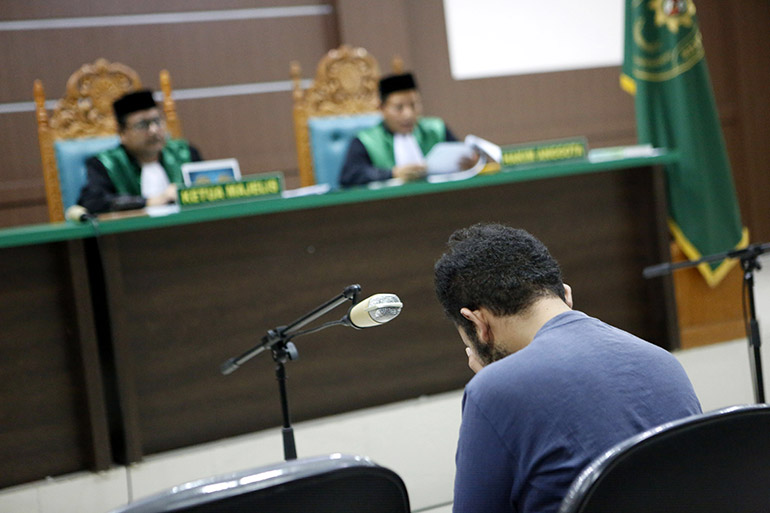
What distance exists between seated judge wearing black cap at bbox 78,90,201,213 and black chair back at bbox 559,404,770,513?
3112 millimetres

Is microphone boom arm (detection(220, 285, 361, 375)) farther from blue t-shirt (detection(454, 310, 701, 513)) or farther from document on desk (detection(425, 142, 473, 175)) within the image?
document on desk (detection(425, 142, 473, 175))

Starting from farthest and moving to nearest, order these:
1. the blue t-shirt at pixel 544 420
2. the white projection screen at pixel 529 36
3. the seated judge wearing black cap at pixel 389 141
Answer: the white projection screen at pixel 529 36, the seated judge wearing black cap at pixel 389 141, the blue t-shirt at pixel 544 420

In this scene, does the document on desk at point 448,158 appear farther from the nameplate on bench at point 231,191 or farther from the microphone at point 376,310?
the microphone at point 376,310

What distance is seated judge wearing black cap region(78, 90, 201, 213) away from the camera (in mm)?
3928

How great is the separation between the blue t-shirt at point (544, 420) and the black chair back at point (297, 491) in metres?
0.26

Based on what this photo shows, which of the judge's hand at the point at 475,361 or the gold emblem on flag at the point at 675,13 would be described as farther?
the gold emblem on flag at the point at 675,13

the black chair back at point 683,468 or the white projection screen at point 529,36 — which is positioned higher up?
the white projection screen at point 529,36

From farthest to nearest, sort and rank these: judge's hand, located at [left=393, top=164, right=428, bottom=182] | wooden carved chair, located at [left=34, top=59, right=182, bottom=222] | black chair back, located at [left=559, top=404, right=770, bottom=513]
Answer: wooden carved chair, located at [left=34, top=59, right=182, bottom=222], judge's hand, located at [left=393, top=164, right=428, bottom=182], black chair back, located at [left=559, top=404, right=770, bottom=513]

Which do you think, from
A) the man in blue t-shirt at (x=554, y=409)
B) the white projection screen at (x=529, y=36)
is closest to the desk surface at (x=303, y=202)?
the man in blue t-shirt at (x=554, y=409)

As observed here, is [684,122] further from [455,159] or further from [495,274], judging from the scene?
[495,274]

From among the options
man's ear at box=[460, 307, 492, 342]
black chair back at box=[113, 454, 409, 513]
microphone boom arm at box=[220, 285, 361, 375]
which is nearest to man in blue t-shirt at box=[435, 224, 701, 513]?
man's ear at box=[460, 307, 492, 342]

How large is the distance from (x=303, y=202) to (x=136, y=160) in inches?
55.0

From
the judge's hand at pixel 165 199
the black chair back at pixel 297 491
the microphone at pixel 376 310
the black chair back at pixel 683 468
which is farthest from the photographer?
the judge's hand at pixel 165 199

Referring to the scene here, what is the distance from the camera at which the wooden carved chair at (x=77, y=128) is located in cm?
397
